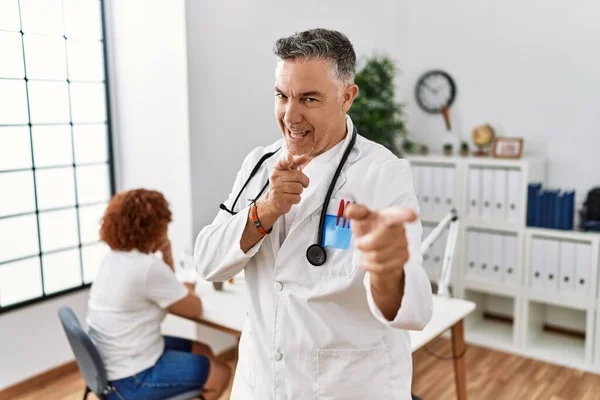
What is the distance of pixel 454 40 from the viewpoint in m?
4.51

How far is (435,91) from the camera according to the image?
15.3 feet

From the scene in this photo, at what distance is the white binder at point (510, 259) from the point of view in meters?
3.95

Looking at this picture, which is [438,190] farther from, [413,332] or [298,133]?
[298,133]

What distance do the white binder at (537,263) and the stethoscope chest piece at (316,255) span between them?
117 inches

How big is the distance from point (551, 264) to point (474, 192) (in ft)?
2.27

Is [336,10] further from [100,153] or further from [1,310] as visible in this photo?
[1,310]

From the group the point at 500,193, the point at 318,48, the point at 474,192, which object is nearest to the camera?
the point at 318,48

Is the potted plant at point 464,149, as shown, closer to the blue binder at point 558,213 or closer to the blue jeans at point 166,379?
the blue binder at point 558,213

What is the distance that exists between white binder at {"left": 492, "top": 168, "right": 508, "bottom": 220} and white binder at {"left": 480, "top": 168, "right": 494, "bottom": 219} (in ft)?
0.07

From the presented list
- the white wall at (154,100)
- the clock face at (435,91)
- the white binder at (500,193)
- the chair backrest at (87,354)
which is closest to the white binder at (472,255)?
the white binder at (500,193)

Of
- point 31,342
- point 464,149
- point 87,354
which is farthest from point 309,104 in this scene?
point 464,149

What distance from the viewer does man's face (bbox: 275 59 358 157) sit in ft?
4.12

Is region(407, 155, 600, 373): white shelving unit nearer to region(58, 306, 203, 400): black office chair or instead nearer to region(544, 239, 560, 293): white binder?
region(544, 239, 560, 293): white binder

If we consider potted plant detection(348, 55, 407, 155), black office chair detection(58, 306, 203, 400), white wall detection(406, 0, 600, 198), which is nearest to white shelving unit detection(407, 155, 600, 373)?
white wall detection(406, 0, 600, 198)
